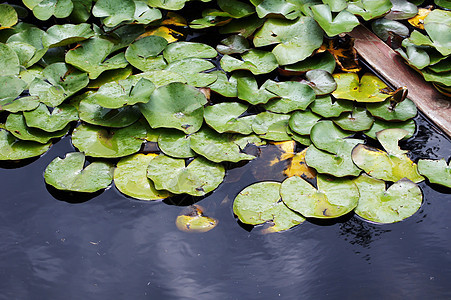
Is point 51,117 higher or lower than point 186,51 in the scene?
lower

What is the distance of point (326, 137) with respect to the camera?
185 centimetres

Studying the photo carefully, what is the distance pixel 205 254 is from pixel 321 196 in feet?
1.63

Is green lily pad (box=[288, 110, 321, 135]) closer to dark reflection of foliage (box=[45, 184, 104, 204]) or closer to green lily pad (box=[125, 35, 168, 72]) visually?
green lily pad (box=[125, 35, 168, 72])

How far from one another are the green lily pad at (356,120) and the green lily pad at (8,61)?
1536 mm

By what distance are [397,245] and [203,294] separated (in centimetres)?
73

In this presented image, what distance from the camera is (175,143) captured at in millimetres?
1841

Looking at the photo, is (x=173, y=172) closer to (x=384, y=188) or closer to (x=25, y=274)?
(x=25, y=274)

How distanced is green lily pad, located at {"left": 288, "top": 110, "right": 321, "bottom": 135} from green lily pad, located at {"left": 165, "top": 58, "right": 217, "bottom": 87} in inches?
17.0

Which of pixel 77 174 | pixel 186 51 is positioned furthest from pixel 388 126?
pixel 77 174

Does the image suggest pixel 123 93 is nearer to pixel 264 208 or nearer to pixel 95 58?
pixel 95 58

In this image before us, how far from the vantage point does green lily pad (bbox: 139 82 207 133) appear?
1.86m

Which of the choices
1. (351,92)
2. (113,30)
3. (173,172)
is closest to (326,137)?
(351,92)

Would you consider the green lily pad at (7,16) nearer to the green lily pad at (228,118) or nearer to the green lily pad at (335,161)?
the green lily pad at (228,118)

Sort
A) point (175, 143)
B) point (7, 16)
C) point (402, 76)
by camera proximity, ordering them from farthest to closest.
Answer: point (7, 16) → point (402, 76) → point (175, 143)
